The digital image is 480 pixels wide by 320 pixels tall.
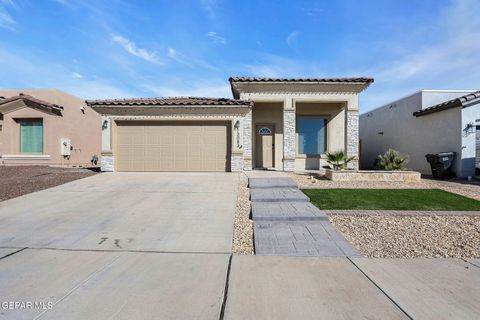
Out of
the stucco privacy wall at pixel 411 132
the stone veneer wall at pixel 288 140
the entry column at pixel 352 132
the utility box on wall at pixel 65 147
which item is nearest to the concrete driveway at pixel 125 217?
the stone veneer wall at pixel 288 140

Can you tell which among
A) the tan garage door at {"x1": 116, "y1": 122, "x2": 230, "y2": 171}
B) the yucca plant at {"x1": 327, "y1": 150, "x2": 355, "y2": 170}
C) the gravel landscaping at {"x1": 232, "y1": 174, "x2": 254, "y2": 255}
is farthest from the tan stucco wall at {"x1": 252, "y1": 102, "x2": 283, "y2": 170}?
the gravel landscaping at {"x1": 232, "y1": 174, "x2": 254, "y2": 255}

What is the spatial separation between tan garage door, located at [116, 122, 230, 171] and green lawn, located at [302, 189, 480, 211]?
5653 mm

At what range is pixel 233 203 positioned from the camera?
7.16 metres

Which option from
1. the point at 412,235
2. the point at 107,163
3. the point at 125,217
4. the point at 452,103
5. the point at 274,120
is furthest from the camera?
the point at 274,120

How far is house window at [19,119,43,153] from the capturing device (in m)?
16.5

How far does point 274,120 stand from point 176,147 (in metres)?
5.64

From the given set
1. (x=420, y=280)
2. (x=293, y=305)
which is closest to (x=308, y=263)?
(x=293, y=305)

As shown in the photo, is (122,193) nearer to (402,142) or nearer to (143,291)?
(143,291)

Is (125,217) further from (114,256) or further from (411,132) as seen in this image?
(411,132)

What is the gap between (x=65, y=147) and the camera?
17344 mm

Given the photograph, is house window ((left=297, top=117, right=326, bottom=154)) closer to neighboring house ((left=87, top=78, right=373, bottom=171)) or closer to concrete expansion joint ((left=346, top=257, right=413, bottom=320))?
neighboring house ((left=87, top=78, right=373, bottom=171))

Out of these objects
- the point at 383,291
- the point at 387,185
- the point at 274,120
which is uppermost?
the point at 274,120

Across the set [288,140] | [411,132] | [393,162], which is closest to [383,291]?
[393,162]

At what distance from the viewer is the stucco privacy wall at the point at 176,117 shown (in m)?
13.0
